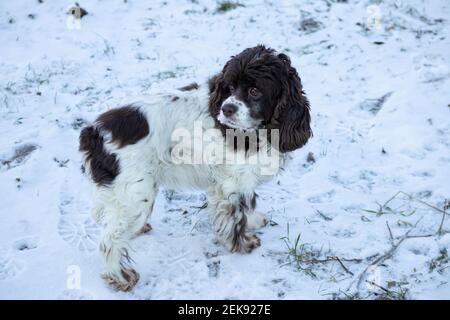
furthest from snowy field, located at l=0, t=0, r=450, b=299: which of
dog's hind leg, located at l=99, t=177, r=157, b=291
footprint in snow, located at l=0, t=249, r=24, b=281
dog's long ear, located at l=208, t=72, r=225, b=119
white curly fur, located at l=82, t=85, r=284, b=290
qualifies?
dog's long ear, located at l=208, t=72, r=225, b=119

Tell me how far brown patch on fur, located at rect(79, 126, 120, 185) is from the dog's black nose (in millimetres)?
893

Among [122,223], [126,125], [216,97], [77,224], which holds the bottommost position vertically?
[77,224]

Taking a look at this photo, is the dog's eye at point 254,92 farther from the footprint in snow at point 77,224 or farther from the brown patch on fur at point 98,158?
the footprint in snow at point 77,224

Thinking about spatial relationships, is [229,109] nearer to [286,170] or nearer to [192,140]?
[192,140]

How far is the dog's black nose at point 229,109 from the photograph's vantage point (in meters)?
3.71

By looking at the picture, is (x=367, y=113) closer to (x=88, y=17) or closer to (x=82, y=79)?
(x=82, y=79)

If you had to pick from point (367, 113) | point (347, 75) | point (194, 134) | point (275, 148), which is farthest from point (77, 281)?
point (347, 75)

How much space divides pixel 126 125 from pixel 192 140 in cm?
53

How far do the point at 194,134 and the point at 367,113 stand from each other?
2.69m

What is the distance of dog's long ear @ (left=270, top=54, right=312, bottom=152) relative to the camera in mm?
3918

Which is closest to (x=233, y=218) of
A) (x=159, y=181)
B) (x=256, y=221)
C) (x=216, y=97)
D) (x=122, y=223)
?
(x=256, y=221)

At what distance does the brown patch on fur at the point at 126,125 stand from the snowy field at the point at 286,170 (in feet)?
3.59

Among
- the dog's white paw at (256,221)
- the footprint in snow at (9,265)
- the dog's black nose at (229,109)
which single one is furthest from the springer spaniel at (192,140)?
the footprint in snow at (9,265)

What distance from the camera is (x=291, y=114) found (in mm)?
3957
